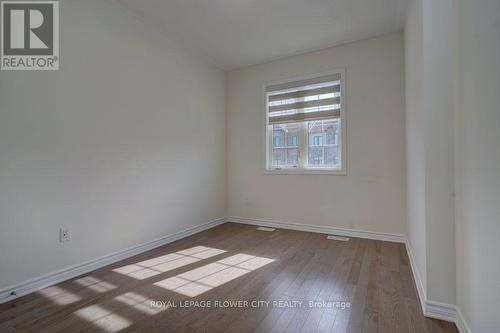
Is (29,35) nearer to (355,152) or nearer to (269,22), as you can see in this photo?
(269,22)

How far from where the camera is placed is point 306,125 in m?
3.59

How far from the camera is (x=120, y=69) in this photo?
2.48m

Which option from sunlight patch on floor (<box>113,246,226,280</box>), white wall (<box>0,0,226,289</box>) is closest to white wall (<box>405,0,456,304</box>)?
sunlight patch on floor (<box>113,246,226,280</box>)

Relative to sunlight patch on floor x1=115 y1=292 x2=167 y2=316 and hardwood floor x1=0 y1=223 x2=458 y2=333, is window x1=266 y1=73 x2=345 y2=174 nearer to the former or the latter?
hardwood floor x1=0 y1=223 x2=458 y2=333

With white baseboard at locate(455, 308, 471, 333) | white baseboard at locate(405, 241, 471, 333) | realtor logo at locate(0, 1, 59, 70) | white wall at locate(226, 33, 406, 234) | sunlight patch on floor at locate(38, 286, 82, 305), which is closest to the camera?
white baseboard at locate(455, 308, 471, 333)

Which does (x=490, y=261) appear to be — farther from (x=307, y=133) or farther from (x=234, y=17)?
(x=234, y=17)

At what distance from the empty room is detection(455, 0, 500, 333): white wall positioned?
12 millimetres

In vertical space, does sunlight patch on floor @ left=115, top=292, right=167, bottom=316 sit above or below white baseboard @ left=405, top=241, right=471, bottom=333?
below

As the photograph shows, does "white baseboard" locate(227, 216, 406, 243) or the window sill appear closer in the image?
"white baseboard" locate(227, 216, 406, 243)

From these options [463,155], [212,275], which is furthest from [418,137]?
[212,275]

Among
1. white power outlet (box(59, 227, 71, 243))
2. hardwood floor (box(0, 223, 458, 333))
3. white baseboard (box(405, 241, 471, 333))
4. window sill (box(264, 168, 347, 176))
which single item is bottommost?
hardwood floor (box(0, 223, 458, 333))

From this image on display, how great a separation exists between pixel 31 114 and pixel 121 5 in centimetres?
149

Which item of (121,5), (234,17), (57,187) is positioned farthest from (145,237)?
(234,17)

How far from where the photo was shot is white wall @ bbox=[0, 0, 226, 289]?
5.92 ft
